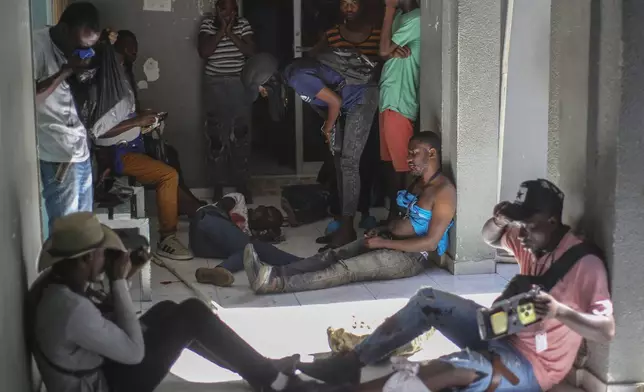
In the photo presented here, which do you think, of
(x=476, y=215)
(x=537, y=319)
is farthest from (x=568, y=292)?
(x=476, y=215)

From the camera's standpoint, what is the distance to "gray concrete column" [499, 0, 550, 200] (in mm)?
5379

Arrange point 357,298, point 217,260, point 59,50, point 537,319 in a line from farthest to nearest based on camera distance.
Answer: point 217,260 < point 357,298 < point 59,50 < point 537,319

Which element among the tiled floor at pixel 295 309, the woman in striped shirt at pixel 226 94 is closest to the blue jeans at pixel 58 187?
the tiled floor at pixel 295 309

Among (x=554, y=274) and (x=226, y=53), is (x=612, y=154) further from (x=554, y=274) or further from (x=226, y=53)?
(x=226, y=53)

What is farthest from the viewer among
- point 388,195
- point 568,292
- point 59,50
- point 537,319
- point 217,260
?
point 388,195

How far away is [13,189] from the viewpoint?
2.96m

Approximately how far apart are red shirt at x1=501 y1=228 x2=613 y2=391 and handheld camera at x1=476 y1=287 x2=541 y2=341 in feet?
0.55

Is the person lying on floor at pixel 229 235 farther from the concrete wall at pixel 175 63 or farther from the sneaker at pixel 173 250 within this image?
the concrete wall at pixel 175 63

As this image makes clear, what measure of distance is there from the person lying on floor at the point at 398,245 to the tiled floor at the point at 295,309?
69 millimetres

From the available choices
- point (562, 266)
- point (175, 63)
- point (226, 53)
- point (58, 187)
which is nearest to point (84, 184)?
point (58, 187)

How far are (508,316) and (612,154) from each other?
0.76 m

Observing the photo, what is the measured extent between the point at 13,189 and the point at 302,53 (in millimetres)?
5193

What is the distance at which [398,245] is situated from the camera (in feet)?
16.8

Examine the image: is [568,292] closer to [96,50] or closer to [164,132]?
[96,50]
